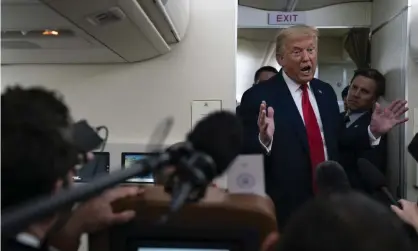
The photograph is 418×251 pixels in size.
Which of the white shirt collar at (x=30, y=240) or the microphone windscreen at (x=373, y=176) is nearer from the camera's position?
the white shirt collar at (x=30, y=240)

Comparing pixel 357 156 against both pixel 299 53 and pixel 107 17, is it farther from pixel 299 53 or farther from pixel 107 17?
pixel 107 17

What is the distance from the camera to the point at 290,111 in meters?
2.40

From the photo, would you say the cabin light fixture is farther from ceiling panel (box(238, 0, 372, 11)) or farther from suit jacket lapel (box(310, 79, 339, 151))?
ceiling panel (box(238, 0, 372, 11))

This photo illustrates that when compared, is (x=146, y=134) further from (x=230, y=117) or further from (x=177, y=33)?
(x=230, y=117)

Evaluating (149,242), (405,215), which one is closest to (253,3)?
(405,215)

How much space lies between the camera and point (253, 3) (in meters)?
5.06

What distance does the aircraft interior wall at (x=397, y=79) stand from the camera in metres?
3.08

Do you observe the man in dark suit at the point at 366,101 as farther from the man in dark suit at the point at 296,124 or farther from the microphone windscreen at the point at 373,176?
the microphone windscreen at the point at 373,176

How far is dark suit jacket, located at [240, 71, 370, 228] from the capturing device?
237cm

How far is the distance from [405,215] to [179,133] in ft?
5.23

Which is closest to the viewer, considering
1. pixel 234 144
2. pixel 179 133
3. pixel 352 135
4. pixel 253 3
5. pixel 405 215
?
pixel 234 144

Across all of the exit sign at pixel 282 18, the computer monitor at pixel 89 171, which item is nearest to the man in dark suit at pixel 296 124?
the computer monitor at pixel 89 171

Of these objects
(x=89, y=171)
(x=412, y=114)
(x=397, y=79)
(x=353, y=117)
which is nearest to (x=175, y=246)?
(x=89, y=171)

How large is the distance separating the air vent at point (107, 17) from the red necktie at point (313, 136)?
93cm
